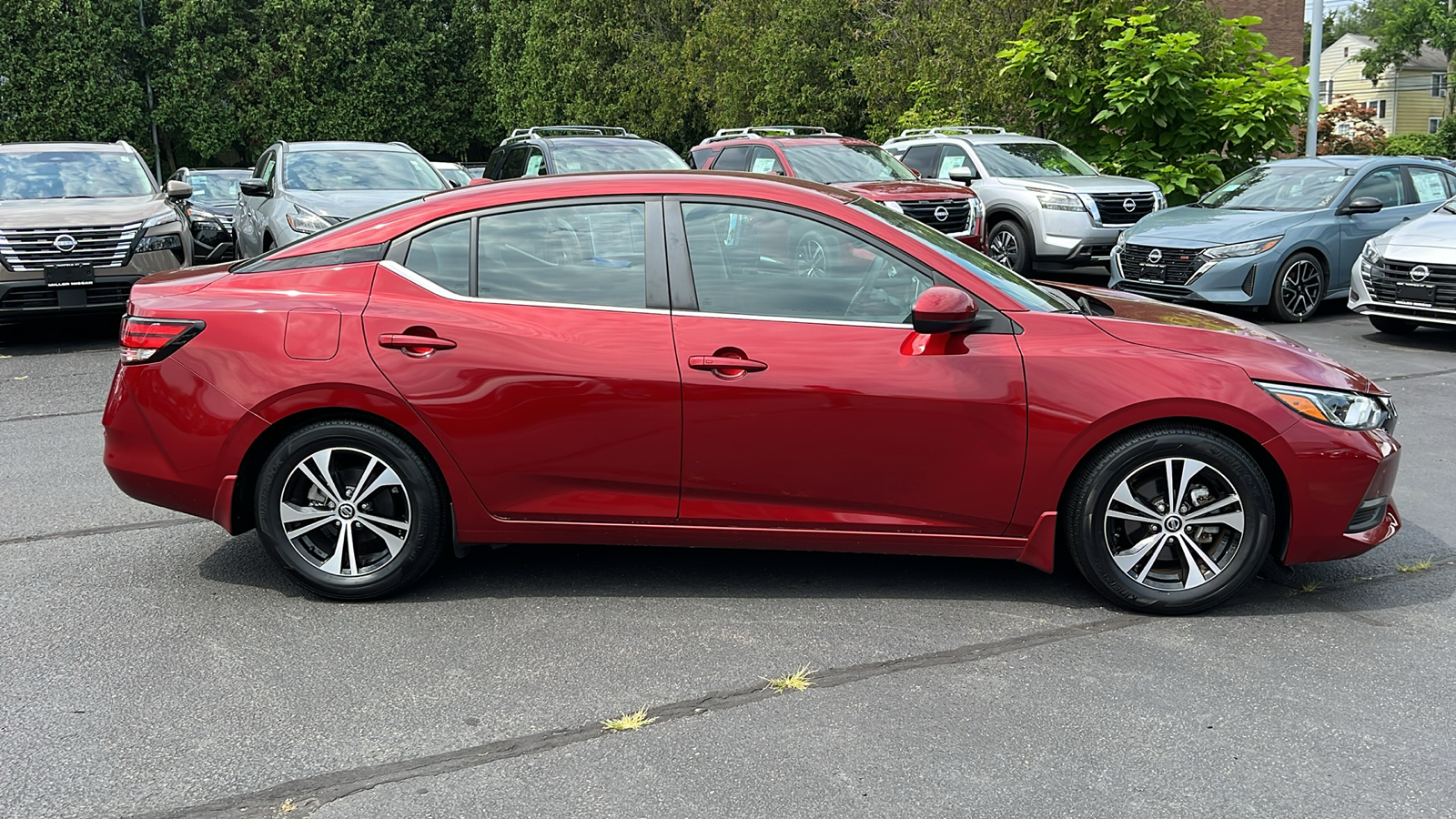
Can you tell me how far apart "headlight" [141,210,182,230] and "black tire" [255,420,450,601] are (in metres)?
7.45

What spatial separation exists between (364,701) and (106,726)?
736mm

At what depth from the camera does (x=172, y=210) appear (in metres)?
11.5

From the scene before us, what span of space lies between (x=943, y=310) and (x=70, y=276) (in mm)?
8837

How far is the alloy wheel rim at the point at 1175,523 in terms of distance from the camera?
173 inches

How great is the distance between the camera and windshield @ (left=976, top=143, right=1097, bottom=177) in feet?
49.9

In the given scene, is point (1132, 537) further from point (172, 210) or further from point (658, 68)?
point (658, 68)

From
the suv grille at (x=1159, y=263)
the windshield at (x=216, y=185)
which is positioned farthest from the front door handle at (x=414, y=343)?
the windshield at (x=216, y=185)

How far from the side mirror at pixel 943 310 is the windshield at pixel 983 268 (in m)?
0.27

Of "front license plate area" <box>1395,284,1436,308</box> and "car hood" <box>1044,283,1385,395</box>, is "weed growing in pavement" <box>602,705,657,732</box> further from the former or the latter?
"front license plate area" <box>1395,284,1436,308</box>

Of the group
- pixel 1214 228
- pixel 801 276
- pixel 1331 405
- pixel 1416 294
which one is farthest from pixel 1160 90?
pixel 801 276

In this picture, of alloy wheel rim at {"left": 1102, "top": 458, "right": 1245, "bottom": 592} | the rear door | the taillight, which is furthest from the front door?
the taillight

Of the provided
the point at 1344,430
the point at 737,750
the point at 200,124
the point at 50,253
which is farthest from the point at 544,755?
the point at 200,124

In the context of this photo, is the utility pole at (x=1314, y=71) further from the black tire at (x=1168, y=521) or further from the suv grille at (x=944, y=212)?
the black tire at (x=1168, y=521)

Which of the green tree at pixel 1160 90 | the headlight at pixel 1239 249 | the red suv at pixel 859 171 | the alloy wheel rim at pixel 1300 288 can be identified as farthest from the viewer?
the green tree at pixel 1160 90
